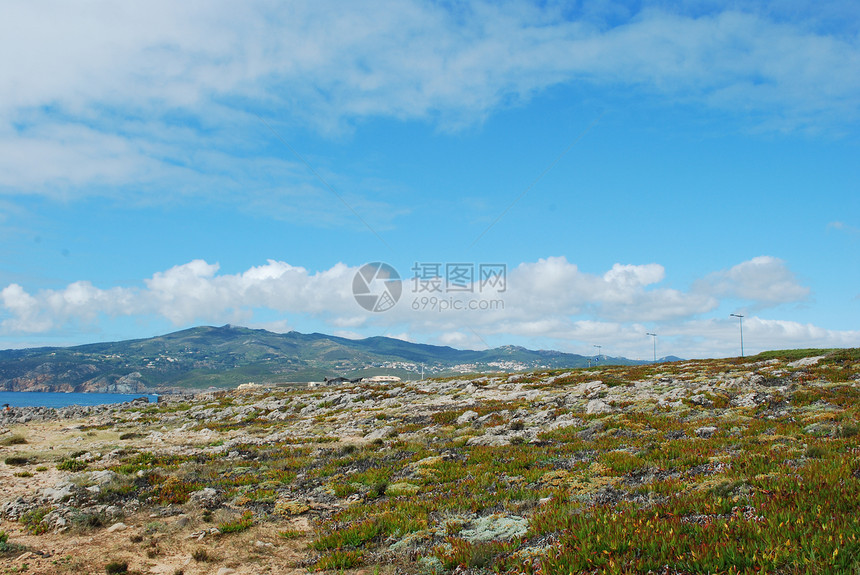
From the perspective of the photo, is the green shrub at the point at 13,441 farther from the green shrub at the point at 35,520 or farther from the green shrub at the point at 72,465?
the green shrub at the point at 35,520

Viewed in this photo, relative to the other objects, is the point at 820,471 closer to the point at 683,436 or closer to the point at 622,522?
the point at 622,522

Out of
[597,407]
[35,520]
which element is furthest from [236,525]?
[597,407]

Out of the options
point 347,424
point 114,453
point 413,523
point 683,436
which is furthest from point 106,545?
point 347,424

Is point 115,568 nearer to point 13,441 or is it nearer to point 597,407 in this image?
point 597,407

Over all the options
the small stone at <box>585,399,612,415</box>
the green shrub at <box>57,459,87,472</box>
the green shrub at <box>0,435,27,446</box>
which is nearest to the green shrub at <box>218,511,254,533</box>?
the green shrub at <box>57,459,87,472</box>

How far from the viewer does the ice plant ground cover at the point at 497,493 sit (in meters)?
8.35

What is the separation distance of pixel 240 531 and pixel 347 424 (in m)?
24.0

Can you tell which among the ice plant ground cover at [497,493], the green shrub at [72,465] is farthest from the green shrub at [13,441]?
the green shrub at [72,465]

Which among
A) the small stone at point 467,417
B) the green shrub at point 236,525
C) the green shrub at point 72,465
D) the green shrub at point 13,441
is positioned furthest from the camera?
the small stone at point 467,417

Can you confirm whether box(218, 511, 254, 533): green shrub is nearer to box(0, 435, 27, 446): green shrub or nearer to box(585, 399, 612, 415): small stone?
box(585, 399, 612, 415): small stone

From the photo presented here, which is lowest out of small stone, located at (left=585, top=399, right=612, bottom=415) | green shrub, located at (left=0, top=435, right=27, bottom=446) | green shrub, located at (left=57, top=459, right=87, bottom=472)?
green shrub, located at (left=0, top=435, right=27, bottom=446)

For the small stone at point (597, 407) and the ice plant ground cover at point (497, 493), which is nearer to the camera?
the ice plant ground cover at point (497, 493)

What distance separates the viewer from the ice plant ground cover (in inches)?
329

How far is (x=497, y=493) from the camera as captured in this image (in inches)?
559
